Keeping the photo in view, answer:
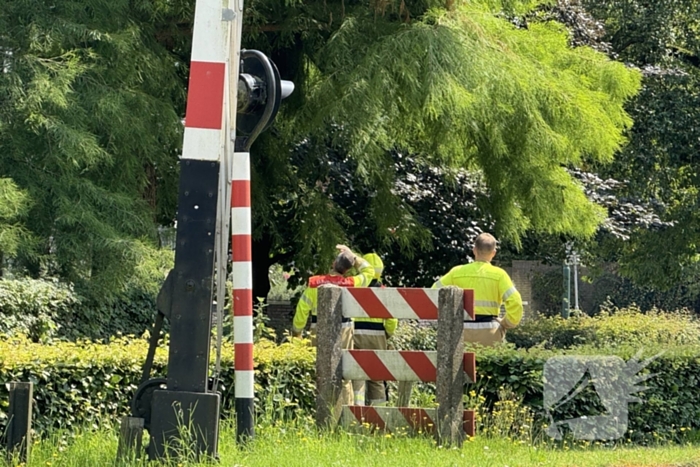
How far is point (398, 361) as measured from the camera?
8094 millimetres

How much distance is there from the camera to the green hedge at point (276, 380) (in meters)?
7.79

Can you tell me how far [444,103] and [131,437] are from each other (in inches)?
273

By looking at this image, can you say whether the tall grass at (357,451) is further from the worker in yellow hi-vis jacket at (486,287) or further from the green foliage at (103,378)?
the worker in yellow hi-vis jacket at (486,287)

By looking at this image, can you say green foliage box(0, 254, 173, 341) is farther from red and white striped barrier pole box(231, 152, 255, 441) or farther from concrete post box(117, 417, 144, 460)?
concrete post box(117, 417, 144, 460)

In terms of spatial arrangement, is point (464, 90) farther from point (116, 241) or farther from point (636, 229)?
point (636, 229)

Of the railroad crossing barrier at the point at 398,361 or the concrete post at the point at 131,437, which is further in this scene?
the railroad crossing barrier at the point at 398,361

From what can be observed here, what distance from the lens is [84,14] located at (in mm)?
12789

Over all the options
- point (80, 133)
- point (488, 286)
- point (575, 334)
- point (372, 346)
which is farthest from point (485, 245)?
point (575, 334)

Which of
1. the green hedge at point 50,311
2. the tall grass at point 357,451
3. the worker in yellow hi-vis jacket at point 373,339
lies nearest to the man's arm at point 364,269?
the worker in yellow hi-vis jacket at point 373,339

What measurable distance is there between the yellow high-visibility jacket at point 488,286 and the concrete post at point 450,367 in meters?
1.45

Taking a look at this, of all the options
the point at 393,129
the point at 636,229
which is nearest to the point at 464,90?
the point at 393,129

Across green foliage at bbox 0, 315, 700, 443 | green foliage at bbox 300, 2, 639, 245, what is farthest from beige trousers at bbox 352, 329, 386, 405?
green foliage at bbox 300, 2, 639, 245

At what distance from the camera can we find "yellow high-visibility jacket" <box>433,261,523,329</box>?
9.58m

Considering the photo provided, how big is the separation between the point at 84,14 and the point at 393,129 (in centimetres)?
397
